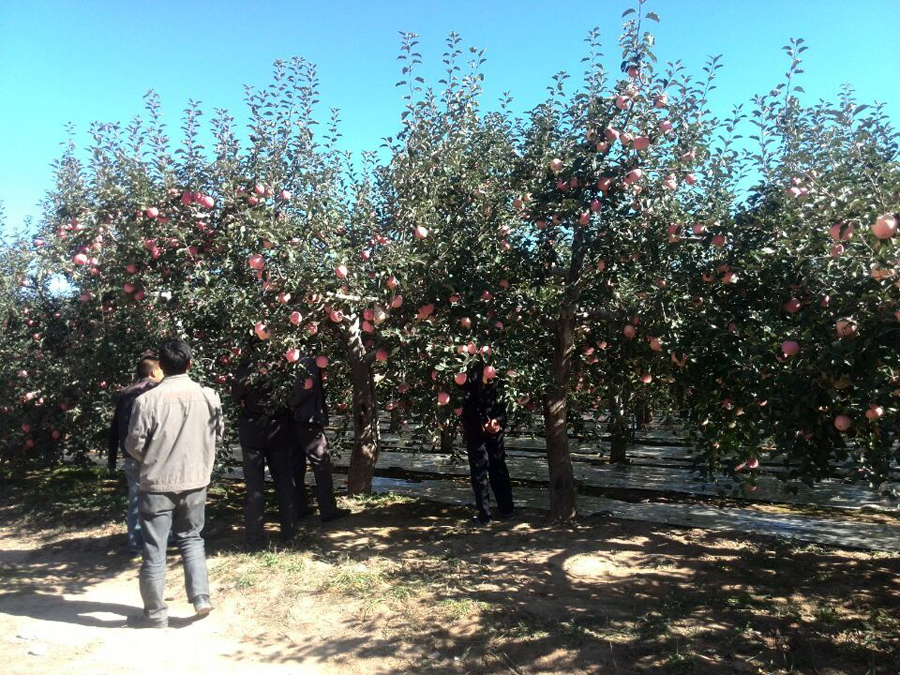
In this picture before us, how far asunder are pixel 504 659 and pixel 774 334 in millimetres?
2143

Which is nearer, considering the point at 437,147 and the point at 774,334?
the point at 774,334

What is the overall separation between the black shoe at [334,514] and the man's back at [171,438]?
84.0 inches

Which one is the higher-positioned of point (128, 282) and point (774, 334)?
point (128, 282)

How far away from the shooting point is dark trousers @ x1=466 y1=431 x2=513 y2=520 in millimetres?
5801

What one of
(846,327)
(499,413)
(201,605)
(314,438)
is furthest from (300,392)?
(846,327)

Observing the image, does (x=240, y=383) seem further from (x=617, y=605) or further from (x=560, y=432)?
(x=617, y=605)

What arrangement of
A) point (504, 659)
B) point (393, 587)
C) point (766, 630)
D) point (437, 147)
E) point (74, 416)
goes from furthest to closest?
point (74, 416)
point (437, 147)
point (393, 587)
point (766, 630)
point (504, 659)

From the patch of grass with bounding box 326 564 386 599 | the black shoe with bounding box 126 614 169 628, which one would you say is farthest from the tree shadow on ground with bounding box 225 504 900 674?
the black shoe with bounding box 126 614 169 628

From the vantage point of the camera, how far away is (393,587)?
428 centimetres

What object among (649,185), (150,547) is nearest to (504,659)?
(150,547)

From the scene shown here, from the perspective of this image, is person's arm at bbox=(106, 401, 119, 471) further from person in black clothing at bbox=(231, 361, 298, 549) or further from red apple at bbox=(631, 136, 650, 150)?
red apple at bbox=(631, 136, 650, 150)

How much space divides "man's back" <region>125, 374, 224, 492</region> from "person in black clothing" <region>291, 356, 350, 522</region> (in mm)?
1272

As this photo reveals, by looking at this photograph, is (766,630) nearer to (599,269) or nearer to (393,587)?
(393,587)

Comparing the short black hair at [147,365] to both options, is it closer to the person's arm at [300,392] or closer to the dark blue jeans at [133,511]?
the dark blue jeans at [133,511]
